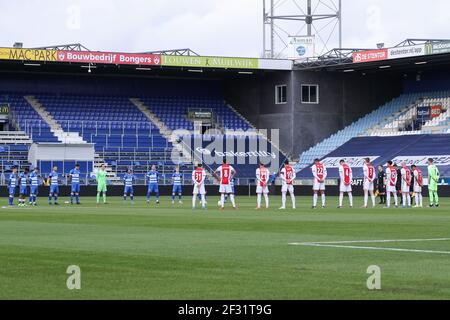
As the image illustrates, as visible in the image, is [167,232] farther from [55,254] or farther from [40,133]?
[40,133]

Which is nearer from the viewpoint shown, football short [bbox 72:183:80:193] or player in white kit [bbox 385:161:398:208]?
player in white kit [bbox 385:161:398:208]

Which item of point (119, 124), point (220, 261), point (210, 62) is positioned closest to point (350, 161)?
point (210, 62)

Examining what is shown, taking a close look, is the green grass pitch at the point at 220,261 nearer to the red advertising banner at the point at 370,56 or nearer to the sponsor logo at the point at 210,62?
the red advertising banner at the point at 370,56

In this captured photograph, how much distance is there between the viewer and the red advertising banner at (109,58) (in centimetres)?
7150

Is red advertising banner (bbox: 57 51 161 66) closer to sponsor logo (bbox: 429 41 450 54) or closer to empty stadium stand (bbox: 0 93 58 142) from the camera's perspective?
empty stadium stand (bbox: 0 93 58 142)

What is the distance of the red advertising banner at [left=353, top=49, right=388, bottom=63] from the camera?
7129 centimetres

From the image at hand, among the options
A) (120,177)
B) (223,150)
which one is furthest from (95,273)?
(223,150)

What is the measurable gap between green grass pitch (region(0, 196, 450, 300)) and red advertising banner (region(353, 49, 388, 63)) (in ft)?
149

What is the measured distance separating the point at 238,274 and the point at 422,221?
16306mm

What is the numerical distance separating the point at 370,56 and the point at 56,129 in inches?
867

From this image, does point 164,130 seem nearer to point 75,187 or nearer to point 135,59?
point 135,59

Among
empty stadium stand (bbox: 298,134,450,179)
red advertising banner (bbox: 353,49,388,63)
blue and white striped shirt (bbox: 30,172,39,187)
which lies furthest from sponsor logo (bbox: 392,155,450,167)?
blue and white striped shirt (bbox: 30,172,39,187)

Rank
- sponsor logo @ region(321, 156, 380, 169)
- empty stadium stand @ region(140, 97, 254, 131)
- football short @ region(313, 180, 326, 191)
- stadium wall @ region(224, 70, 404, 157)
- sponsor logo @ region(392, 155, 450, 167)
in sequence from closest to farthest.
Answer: football short @ region(313, 180, 326, 191)
sponsor logo @ region(392, 155, 450, 167)
sponsor logo @ region(321, 156, 380, 169)
stadium wall @ region(224, 70, 404, 157)
empty stadium stand @ region(140, 97, 254, 131)

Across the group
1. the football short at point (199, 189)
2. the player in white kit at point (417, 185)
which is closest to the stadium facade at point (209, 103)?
the player in white kit at point (417, 185)
